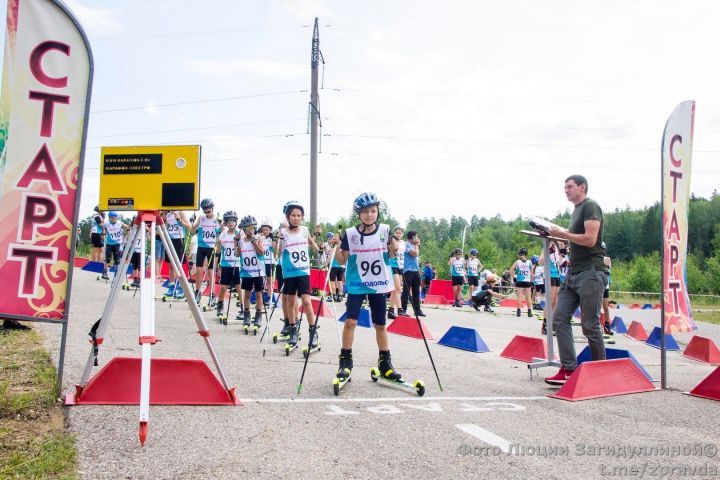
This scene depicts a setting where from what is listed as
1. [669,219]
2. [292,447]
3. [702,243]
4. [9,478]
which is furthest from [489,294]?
[702,243]

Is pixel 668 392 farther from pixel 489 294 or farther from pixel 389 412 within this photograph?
pixel 489 294


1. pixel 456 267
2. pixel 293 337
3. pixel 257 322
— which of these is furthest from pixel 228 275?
pixel 456 267

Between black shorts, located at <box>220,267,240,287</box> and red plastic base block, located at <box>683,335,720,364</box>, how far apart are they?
30.7 feet

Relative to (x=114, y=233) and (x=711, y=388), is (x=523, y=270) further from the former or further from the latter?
(x=114, y=233)

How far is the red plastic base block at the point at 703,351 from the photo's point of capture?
1053 cm

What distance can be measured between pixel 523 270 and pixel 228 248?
1047 centimetres

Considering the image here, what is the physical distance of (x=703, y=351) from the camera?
35.1 feet

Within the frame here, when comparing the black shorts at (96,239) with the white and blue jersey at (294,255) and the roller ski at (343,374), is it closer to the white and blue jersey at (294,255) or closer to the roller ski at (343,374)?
the white and blue jersey at (294,255)

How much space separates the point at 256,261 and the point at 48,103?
7205mm

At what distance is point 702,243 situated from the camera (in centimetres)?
12288

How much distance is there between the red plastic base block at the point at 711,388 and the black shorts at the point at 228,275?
9.54 meters

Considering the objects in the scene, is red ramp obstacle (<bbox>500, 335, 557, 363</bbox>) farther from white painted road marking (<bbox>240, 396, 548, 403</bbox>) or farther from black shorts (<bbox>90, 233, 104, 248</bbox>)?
black shorts (<bbox>90, 233, 104, 248</bbox>)

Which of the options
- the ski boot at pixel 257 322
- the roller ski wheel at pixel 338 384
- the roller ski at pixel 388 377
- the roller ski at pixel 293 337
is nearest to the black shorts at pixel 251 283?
the ski boot at pixel 257 322

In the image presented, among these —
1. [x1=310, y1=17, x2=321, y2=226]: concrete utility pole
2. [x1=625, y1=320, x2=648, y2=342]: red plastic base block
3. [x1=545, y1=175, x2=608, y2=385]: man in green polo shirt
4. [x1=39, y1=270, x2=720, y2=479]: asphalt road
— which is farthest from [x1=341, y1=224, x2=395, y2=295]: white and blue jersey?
[x1=310, y1=17, x2=321, y2=226]: concrete utility pole
